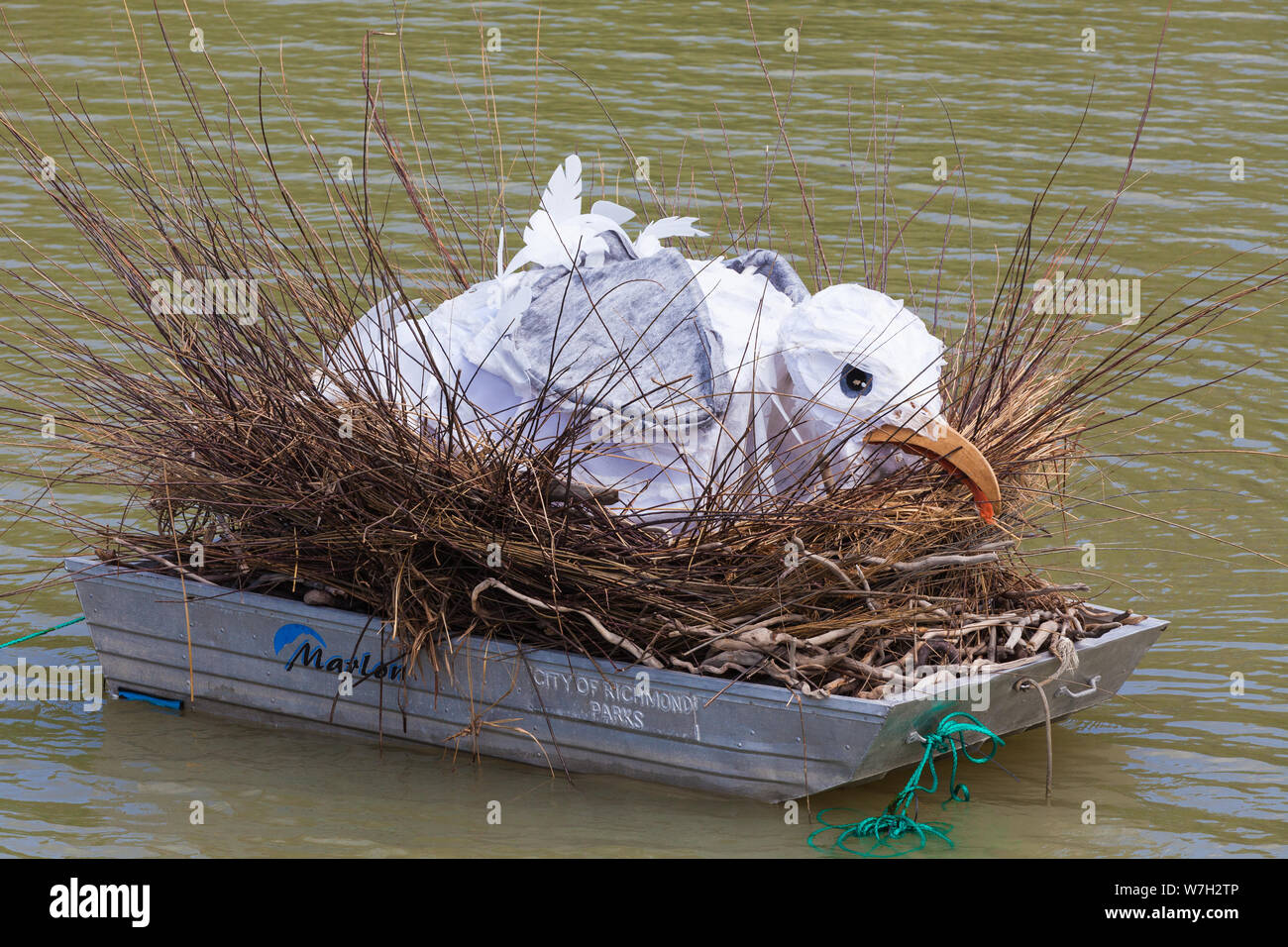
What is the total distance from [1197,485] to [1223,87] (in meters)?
5.44

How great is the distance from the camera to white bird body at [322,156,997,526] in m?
4.00

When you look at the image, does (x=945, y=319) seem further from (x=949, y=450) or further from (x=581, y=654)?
(x=581, y=654)

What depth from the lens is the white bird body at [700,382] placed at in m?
4.00

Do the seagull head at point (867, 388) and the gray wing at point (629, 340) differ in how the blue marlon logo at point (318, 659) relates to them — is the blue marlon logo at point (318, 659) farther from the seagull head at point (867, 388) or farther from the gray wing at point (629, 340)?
the seagull head at point (867, 388)

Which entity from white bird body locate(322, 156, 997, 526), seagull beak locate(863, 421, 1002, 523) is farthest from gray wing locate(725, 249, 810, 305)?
seagull beak locate(863, 421, 1002, 523)

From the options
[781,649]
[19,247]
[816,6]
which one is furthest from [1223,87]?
[781,649]

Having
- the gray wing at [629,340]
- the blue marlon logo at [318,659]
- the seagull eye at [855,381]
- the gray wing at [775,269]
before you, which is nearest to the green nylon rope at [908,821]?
the seagull eye at [855,381]

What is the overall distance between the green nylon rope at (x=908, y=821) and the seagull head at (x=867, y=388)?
557mm

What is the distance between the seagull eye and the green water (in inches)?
39.2

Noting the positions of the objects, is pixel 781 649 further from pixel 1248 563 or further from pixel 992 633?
pixel 1248 563

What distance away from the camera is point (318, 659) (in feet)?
13.7

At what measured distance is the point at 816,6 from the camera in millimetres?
12039

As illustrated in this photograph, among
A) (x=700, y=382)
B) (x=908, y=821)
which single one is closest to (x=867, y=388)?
(x=700, y=382)

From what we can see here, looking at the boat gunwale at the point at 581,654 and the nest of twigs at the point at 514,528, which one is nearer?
the boat gunwale at the point at 581,654
